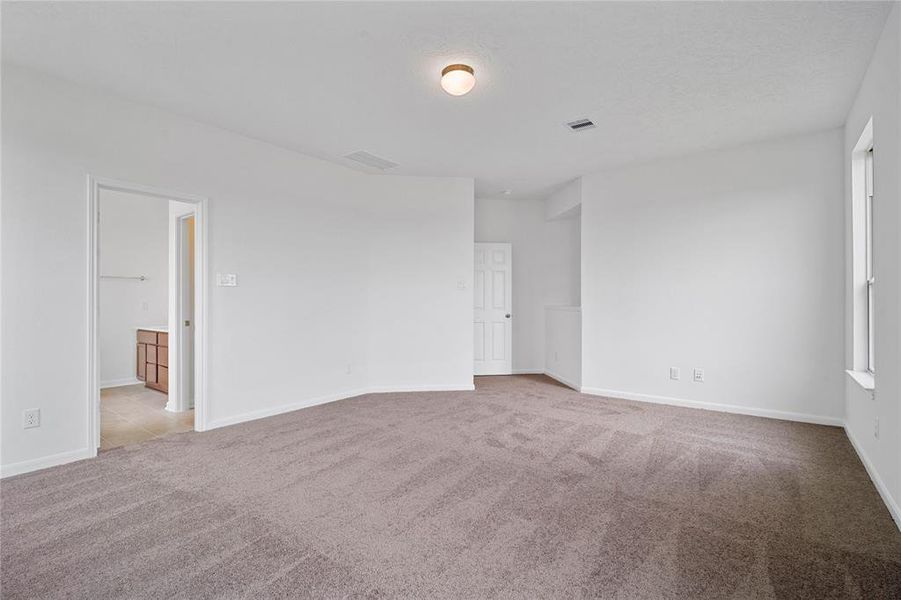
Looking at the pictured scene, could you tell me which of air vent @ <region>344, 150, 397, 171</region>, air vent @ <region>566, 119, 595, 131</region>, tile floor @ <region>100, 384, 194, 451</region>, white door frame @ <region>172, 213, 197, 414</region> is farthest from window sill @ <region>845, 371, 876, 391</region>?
white door frame @ <region>172, 213, 197, 414</region>

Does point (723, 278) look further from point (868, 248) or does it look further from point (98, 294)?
point (98, 294)

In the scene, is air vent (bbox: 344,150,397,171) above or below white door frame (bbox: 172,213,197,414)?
above

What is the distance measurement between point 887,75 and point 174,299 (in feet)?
19.9

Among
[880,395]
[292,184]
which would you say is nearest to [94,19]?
[292,184]

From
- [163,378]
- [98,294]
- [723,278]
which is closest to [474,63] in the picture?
[98,294]

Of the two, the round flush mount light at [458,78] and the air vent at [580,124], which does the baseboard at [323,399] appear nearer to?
the air vent at [580,124]

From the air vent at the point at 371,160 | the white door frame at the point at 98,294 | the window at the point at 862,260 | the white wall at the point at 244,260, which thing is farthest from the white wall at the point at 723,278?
the white door frame at the point at 98,294

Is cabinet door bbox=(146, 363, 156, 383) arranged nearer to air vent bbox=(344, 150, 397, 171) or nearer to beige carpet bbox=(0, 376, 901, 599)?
beige carpet bbox=(0, 376, 901, 599)

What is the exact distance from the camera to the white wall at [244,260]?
9.75 ft

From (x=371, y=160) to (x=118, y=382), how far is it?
4.76 meters

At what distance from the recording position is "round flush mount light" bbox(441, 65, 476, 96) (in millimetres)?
2834

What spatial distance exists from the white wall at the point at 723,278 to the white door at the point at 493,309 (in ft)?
5.02

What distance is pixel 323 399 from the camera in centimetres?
495

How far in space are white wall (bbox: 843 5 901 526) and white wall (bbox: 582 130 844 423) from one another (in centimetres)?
109
